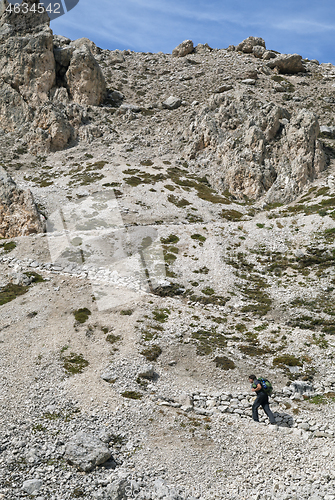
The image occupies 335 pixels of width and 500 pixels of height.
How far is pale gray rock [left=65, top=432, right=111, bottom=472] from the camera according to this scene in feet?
53.9

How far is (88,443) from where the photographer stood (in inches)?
676

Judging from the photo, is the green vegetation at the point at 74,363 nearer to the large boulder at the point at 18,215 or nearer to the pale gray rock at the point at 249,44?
the large boulder at the point at 18,215

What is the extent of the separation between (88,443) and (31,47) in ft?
360

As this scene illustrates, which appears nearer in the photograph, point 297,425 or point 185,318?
point 297,425

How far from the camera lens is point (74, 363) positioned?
24.8m

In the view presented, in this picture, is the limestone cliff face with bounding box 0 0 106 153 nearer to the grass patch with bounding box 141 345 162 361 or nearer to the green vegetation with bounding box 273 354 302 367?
the grass patch with bounding box 141 345 162 361

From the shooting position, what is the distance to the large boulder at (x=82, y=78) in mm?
100812

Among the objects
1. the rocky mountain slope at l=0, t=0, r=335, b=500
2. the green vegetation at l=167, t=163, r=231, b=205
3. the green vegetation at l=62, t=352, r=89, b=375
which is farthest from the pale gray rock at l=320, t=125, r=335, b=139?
the green vegetation at l=62, t=352, r=89, b=375

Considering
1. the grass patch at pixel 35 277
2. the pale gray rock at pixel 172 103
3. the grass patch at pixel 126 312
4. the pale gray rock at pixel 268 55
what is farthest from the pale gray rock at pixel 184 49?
the grass patch at pixel 126 312

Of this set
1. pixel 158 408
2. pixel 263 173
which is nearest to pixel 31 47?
pixel 263 173

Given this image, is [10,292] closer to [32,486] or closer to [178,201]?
[32,486]

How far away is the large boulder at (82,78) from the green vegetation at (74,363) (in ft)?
306

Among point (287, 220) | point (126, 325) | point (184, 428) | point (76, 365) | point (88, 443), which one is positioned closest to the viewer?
point (88, 443)

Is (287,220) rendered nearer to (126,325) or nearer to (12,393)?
(126,325)
